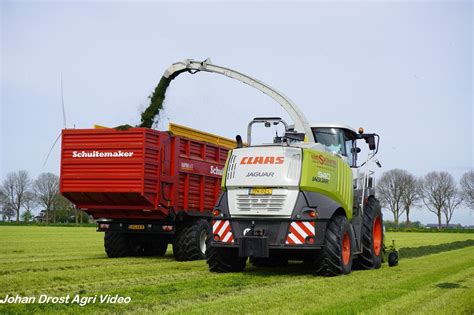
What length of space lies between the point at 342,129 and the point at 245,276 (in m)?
4.49

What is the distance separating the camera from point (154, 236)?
17.3m

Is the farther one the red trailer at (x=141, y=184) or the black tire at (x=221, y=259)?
the red trailer at (x=141, y=184)

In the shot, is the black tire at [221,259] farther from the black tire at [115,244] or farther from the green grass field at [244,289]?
the black tire at [115,244]

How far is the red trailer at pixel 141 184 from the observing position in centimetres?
1556

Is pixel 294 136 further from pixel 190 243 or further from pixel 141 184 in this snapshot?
pixel 190 243

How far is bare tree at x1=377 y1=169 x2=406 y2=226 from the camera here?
8969cm

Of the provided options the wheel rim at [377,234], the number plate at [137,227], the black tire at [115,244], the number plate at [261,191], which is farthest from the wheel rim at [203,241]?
the number plate at [261,191]

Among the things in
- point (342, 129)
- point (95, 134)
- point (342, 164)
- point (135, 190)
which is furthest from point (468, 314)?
point (95, 134)

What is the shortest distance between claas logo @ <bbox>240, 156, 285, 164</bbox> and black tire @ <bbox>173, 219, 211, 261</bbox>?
5.03 metres

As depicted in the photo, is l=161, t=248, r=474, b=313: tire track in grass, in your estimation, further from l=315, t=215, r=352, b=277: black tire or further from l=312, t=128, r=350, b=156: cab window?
l=312, t=128, r=350, b=156: cab window

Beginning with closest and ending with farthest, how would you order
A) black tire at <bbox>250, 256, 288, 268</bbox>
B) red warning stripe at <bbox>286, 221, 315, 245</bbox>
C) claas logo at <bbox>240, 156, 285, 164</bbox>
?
1. red warning stripe at <bbox>286, 221, 315, 245</bbox>
2. claas logo at <bbox>240, 156, 285, 164</bbox>
3. black tire at <bbox>250, 256, 288, 268</bbox>

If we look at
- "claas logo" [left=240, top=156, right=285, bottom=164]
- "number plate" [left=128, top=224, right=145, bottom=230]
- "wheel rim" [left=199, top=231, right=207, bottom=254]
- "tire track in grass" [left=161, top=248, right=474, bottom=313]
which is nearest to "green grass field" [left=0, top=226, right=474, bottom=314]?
"tire track in grass" [left=161, top=248, right=474, bottom=313]

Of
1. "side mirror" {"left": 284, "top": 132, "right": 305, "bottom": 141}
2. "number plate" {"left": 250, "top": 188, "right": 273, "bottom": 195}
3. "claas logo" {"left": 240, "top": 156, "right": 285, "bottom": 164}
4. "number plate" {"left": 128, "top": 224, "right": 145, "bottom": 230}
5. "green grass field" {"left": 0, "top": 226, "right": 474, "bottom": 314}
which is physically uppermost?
"side mirror" {"left": 284, "top": 132, "right": 305, "bottom": 141}

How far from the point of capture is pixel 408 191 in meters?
91.2
